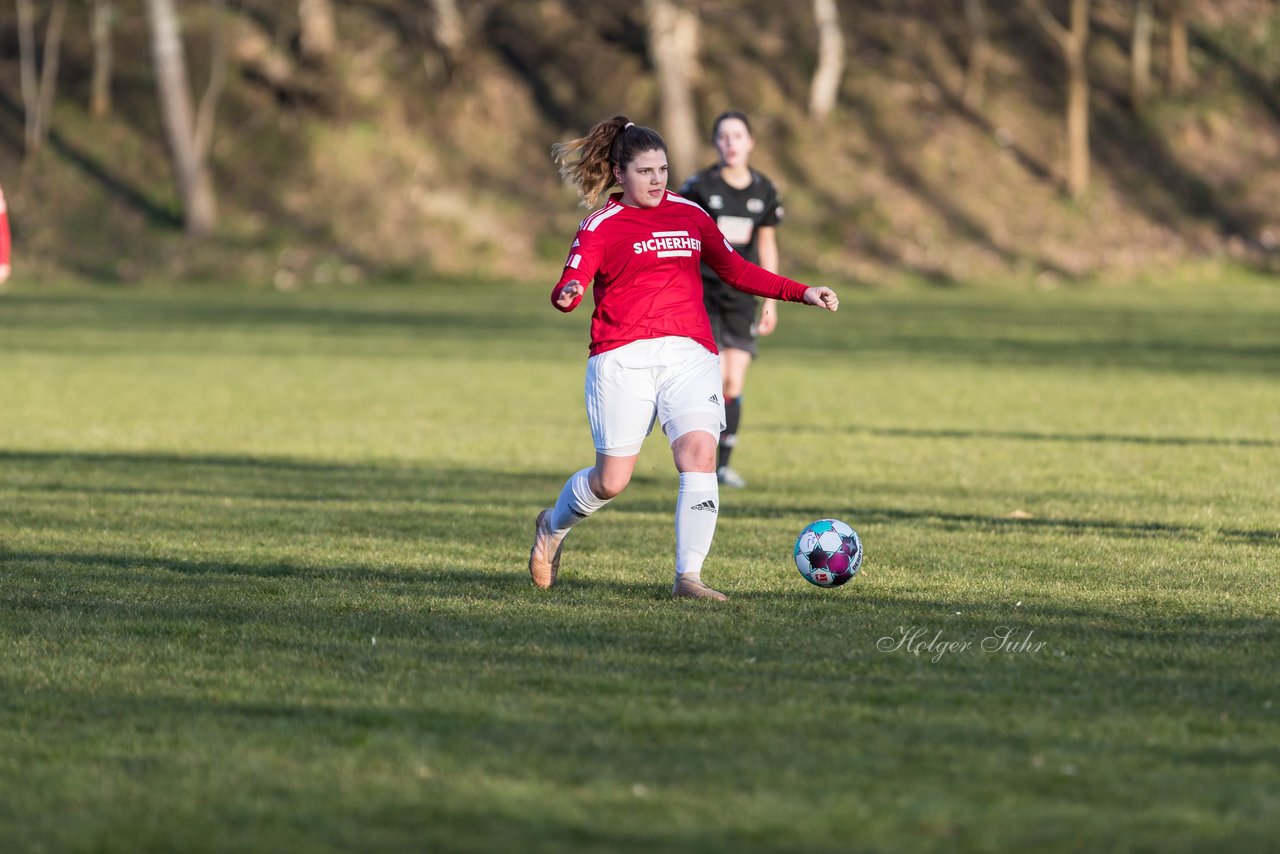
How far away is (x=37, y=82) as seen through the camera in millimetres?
42906

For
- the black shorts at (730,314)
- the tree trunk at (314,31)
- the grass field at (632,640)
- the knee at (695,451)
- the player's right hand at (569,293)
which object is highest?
the tree trunk at (314,31)

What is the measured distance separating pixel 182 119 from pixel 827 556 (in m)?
33.1

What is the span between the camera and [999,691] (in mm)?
5746

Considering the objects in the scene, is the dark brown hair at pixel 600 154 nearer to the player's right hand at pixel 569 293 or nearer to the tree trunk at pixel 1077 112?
the player's right hand at pixel 569 293

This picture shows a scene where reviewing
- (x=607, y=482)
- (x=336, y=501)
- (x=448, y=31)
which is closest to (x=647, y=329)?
(x=607, y=482)

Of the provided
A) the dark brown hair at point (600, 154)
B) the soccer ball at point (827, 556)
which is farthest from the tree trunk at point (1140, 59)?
the soccer ball at point (827, 556)

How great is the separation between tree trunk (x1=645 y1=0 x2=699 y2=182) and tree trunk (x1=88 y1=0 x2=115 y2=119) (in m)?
12.5

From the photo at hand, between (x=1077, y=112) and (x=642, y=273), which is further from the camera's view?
(x=1077, y=112)

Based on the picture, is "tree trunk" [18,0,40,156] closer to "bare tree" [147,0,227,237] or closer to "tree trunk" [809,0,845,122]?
"bare tree" [147,0,227,237]

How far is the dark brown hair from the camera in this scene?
7.50 metres

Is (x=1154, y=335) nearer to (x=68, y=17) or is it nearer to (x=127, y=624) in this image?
(x=127, y=624)

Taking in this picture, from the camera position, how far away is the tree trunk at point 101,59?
4050 cm

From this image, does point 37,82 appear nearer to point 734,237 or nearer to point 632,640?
point 734,237

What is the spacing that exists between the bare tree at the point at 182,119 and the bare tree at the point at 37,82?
361cm
